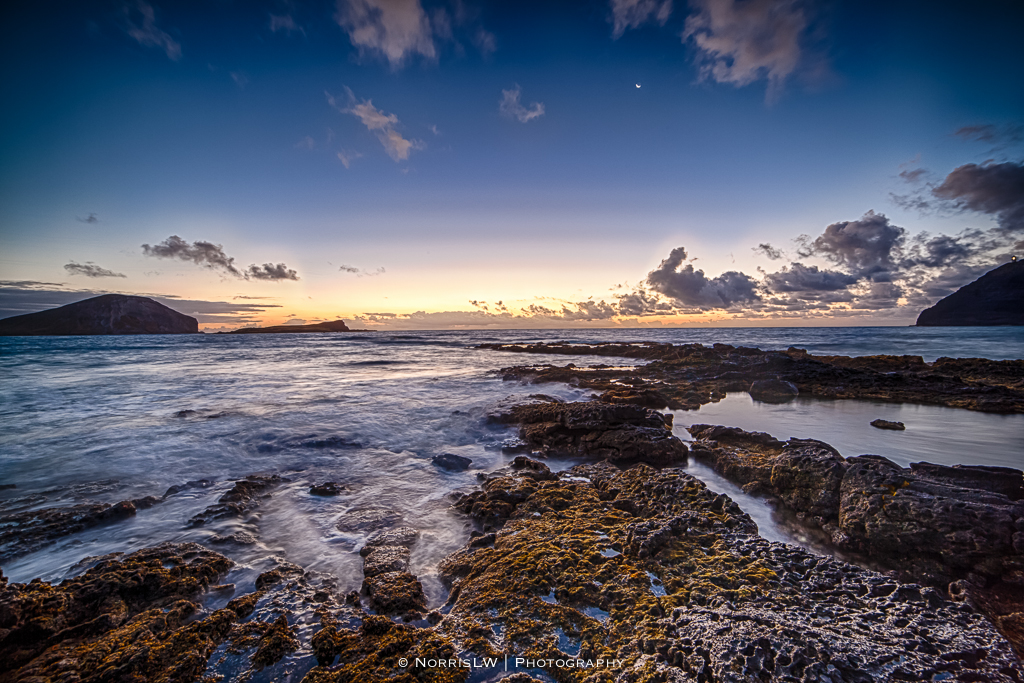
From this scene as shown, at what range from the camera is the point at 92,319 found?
98.1m

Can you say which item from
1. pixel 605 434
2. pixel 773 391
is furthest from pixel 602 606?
pixel 773 391

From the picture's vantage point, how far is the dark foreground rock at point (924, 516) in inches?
143

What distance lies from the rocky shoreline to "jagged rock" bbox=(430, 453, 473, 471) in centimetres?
274

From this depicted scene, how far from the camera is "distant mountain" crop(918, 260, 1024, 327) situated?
3118 inches

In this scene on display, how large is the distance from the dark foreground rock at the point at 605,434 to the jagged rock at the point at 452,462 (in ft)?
5.77

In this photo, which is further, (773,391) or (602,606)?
(773,391)

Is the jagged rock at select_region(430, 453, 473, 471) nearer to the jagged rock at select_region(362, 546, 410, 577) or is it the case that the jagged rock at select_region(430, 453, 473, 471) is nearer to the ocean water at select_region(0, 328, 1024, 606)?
the ocean water at select_region(0, 328, 1024, 606)

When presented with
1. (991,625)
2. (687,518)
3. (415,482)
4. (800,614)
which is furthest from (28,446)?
(991,625)

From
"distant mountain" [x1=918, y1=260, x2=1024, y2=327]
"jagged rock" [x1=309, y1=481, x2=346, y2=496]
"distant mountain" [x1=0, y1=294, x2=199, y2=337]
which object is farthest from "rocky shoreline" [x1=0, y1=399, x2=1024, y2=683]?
"distant mountain" [x1=0, y1=294, x2=199, y2=337]

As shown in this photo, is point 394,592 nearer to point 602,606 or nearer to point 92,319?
point 602,606

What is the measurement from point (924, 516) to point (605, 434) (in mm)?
5173

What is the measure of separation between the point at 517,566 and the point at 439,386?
1589 cm

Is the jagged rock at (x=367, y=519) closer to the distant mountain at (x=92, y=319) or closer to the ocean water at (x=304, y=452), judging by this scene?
the ocean water at (x=304, y=452)

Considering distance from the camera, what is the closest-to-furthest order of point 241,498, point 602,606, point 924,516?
1. point 602,606
2. point 924,516
3. point 241,498
